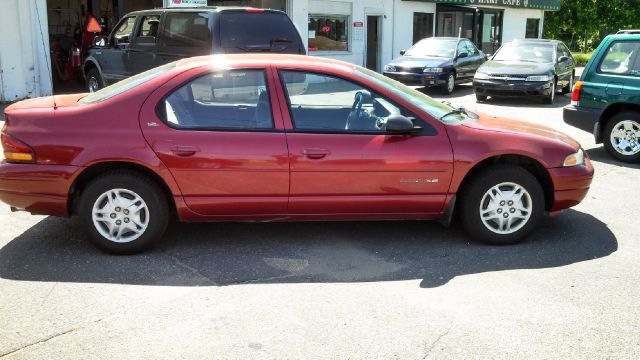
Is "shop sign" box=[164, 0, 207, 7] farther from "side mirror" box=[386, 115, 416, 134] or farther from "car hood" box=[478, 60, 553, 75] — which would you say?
"side mirror" box=[386, 115, 416, 134]

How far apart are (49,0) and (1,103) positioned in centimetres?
849

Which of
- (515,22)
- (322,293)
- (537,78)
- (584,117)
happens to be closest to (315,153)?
(322,293)

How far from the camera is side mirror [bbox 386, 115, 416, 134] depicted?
187 inches

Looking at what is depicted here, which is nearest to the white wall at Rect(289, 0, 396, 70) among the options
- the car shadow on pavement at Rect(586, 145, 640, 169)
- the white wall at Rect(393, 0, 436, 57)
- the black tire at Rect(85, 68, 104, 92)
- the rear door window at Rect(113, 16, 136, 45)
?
the white wall at Rect(393, 0, 436, 57)

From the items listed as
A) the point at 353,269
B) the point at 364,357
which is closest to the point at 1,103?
the point at 353,269

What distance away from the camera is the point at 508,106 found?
48.9 feet

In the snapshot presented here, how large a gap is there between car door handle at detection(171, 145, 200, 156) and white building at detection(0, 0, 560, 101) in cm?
1010

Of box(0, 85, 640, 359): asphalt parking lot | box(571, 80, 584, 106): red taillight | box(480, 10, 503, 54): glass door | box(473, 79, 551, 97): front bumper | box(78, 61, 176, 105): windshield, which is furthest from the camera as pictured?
box(480, 10, 503, 54): glass door

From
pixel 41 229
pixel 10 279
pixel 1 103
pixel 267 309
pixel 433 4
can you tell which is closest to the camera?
pixel 267 309

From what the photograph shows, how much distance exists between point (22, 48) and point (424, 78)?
9284 millimetres

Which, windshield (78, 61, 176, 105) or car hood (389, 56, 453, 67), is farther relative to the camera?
car hood (389, 56, 453, 67)

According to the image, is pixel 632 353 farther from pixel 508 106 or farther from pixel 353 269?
pixel 508 106

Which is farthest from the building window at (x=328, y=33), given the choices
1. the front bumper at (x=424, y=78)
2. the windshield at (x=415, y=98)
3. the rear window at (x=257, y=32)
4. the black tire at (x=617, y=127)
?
the windshield at (x=415, y=98)

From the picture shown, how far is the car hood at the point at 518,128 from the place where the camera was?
5105 millimetres
